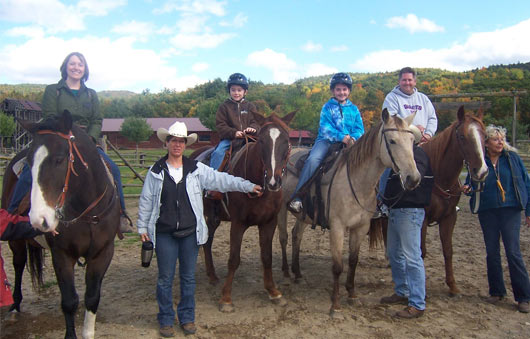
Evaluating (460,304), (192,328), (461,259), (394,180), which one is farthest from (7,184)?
(461,259)

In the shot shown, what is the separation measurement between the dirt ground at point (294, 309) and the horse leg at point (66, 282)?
1.56 ft

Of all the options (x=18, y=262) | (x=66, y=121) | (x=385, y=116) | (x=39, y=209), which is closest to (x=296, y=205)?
(x=385, y=116)

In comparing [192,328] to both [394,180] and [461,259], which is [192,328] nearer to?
[394,180]

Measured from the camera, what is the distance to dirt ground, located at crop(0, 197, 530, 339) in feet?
12.5

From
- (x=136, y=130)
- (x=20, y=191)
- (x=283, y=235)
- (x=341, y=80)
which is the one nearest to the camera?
(x=20, y=191)

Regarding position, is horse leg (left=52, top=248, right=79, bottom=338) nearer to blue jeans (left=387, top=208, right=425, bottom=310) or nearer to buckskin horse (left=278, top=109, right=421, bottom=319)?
buckskin horse (left=278, top=109, right=421, bottom=319)

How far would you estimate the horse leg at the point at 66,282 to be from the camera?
11.0ft

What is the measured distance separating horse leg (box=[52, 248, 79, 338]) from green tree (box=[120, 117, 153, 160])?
167 feet

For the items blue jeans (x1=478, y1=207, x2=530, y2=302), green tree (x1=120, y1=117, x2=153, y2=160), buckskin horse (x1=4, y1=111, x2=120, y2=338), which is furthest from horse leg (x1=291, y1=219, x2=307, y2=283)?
green tree (x1=120, y1=117, x2=153, y2=160)

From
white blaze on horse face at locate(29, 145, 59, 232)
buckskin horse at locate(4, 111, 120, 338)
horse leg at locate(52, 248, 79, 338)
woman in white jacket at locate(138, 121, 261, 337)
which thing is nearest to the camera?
white blaze on horse face at locate(29, 145, 59, 232)

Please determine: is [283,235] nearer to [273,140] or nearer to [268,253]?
[268,253]

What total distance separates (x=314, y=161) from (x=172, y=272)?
236cm

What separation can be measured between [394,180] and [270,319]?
2.16 metres

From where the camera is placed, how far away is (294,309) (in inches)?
175
